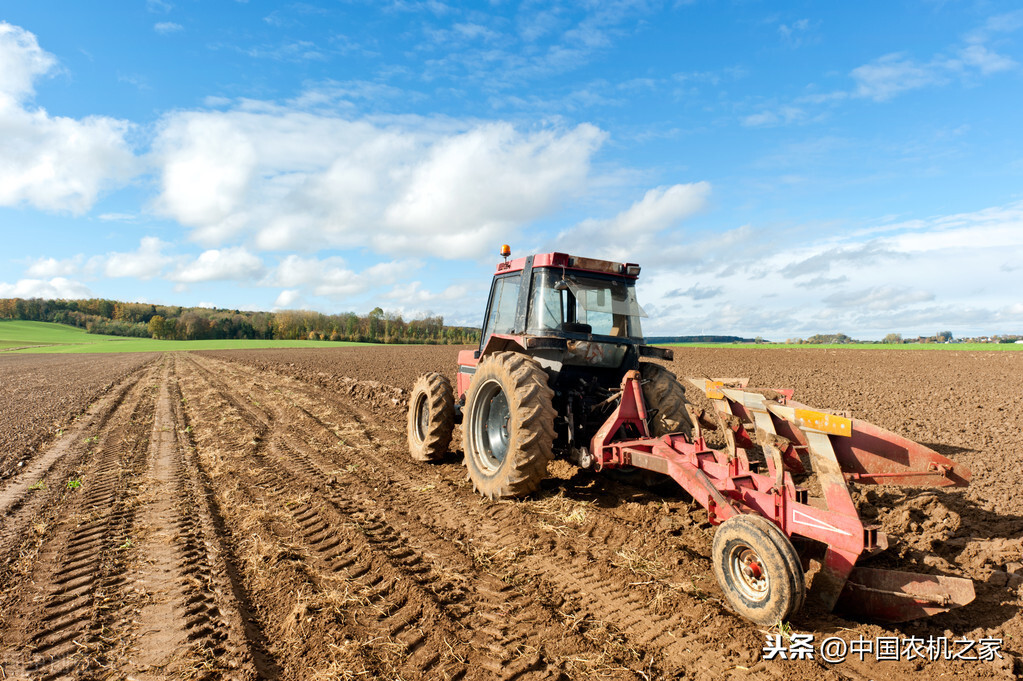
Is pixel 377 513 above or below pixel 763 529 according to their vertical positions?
below

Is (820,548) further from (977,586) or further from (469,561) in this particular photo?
(469,561)

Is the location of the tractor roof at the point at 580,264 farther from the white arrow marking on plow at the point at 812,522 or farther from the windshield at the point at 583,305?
the white arrow marking on plow at the point at 812,522

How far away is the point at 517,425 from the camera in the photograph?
4.73m

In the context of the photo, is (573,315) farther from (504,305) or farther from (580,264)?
(504,305)

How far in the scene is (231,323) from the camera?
263 feet

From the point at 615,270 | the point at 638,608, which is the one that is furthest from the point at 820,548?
the point at 615,270

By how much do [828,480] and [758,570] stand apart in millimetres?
674

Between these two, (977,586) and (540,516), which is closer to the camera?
(977,586)

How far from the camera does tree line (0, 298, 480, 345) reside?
240ft

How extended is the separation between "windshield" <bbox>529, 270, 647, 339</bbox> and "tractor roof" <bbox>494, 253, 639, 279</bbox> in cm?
10

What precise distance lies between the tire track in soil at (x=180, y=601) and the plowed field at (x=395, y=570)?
0.05 feet

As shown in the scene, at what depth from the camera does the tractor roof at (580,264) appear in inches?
216

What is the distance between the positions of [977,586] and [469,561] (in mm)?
3443

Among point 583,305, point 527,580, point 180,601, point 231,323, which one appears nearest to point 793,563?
point 527,580
